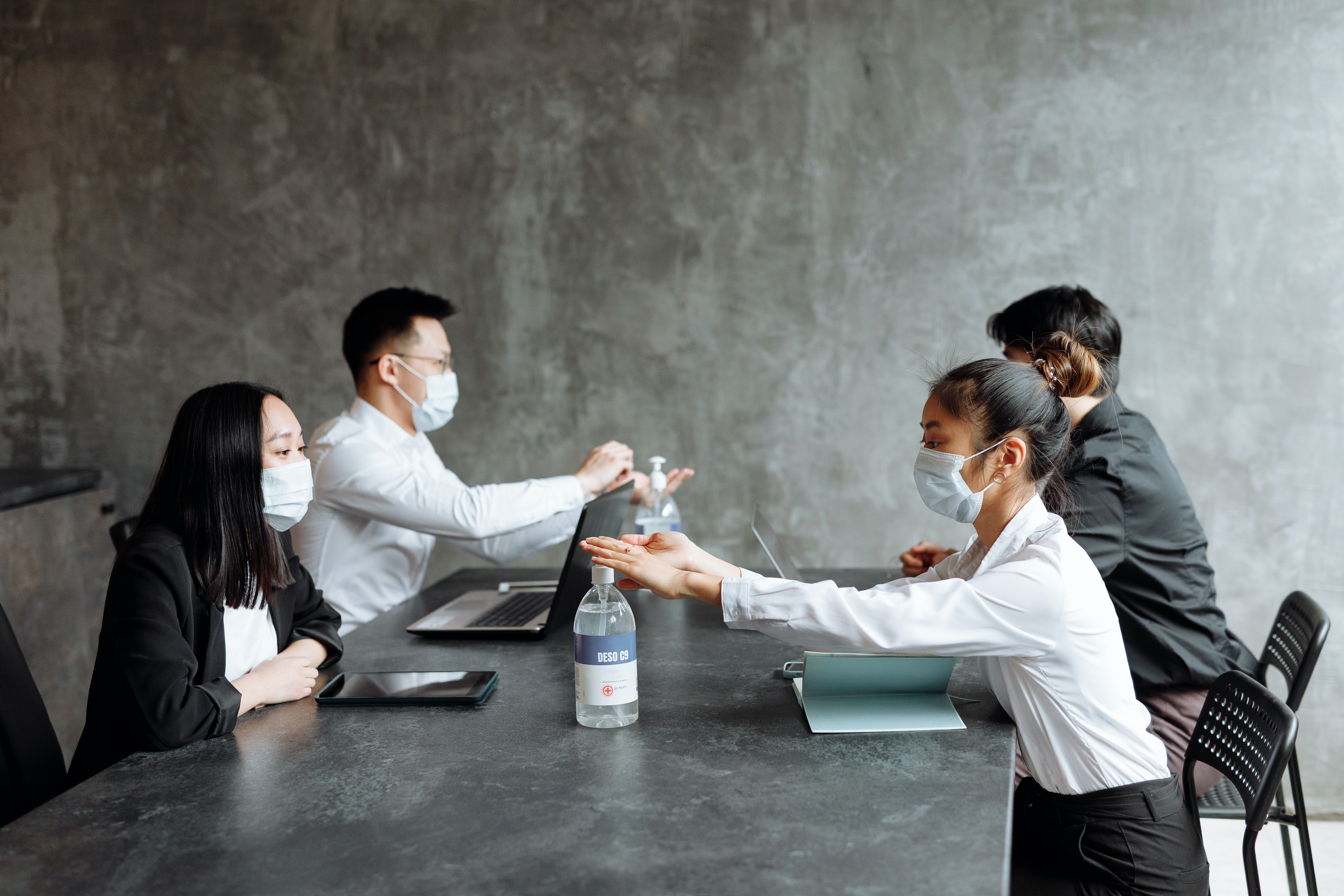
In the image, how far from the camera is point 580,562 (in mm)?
1772

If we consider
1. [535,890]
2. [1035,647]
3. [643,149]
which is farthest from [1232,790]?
[643,149]

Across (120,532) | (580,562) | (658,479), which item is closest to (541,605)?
(580,562)

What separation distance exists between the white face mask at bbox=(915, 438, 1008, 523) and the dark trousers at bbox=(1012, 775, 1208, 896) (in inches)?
16.7

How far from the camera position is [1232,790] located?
A: 1.94 metres

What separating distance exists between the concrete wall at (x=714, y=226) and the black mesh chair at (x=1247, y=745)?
167 centimetres

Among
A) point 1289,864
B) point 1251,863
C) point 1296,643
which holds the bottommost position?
point 1289,864

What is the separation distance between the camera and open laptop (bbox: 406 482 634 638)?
5.70ft

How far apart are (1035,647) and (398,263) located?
260cm

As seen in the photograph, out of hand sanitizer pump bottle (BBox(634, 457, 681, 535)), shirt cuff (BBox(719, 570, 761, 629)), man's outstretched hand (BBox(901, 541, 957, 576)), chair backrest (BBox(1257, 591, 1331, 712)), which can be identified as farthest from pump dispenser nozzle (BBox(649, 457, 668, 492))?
chair backrest (BBox(1257, 591, 1331, 712))

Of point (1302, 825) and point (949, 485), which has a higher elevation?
point (949, 485)

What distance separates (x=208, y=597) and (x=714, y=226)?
2138 mm

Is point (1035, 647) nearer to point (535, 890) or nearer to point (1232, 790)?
point (535, 890)

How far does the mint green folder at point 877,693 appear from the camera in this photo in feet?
4.21

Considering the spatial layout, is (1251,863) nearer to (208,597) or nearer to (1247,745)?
(1247,745)
